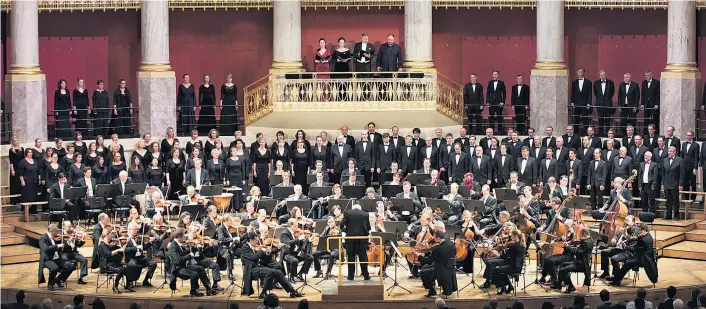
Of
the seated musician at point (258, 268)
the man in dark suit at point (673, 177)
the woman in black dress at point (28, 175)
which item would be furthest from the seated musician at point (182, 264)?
the man in dark suit at point (673, 177)

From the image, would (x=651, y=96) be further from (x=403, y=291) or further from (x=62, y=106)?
(x=62, y=106)

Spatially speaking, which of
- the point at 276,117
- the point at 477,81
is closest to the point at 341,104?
the point at 276,117

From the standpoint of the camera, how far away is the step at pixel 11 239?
24.7 m

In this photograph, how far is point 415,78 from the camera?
94.9 feet

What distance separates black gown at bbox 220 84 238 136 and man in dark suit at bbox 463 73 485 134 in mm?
4189

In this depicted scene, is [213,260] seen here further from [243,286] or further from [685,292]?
[685,292]

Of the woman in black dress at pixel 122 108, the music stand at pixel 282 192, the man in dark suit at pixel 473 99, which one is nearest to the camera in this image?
the music stand at pixel 282 192

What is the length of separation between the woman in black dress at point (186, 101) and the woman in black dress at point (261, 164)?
2.93 m

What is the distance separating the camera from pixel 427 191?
932 inches

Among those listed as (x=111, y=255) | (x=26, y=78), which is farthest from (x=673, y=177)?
(x=26, y=78)

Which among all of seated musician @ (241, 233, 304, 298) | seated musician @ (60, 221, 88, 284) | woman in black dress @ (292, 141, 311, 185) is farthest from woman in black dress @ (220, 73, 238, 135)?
seated musician @ (241, 233, 304, 298)

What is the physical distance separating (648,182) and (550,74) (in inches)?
186

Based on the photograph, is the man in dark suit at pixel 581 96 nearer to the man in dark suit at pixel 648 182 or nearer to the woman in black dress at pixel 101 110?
the man in dark suit at pixel 648 182

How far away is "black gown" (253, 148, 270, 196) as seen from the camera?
26.3 meters
